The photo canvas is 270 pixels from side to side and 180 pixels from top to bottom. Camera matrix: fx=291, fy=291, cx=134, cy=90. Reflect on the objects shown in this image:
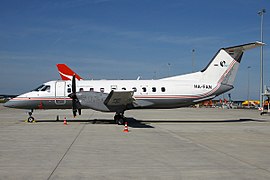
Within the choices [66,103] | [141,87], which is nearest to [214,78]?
[141,87]

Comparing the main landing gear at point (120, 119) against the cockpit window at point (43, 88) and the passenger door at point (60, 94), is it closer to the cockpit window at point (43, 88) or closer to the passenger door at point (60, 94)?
the passenger door at point (60, 94)

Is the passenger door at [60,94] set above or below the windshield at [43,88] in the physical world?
below

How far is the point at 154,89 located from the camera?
2077 centimetres

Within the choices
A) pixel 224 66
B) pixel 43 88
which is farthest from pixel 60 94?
pixel 224 66

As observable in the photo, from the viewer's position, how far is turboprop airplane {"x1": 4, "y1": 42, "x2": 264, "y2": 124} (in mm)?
20266

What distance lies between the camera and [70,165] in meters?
7.49

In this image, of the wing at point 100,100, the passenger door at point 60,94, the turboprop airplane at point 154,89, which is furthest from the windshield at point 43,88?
the wing at point 100,100

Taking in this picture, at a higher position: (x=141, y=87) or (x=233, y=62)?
(x=233, y=62)

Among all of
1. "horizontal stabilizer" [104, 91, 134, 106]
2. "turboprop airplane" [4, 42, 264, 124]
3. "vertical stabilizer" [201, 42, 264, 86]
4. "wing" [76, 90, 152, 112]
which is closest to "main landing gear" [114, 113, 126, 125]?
"turboprop airplane" [4, 42, 264, 124]

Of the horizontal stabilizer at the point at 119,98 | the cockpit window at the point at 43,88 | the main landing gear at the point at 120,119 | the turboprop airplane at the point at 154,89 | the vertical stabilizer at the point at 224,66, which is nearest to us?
the horizontal stabilizer at the point at 119,98

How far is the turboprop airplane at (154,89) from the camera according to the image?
66.5 ft

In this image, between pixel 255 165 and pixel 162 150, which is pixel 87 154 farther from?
pixel 255 165

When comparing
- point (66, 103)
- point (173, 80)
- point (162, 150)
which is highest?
point (173, 80)

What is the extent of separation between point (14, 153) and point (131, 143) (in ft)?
14.0
